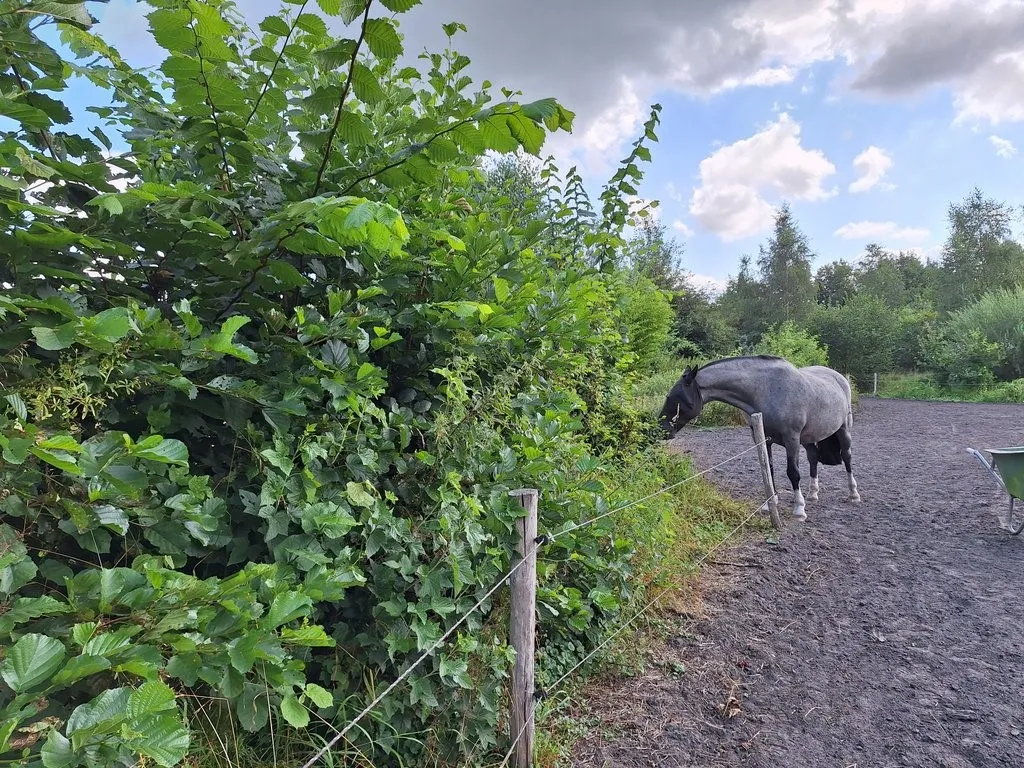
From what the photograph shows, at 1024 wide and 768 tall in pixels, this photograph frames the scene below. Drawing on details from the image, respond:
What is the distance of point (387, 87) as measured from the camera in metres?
2.08

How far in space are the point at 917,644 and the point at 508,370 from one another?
356cm

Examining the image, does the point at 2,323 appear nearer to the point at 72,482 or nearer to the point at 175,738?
the point at 72,482

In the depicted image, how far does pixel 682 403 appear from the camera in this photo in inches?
269

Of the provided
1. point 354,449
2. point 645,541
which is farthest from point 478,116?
point 645,541

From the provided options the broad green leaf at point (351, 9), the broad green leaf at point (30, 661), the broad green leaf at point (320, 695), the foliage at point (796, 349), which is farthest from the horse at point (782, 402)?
the foliage at point (796, 349)

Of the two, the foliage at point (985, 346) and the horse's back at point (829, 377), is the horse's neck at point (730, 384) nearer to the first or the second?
the horse's back at point (829, 377)

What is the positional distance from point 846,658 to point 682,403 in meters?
3.72

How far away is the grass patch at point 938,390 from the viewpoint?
1730 centimetres

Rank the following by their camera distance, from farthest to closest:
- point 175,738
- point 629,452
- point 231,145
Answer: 1. point 629,452
2. point 231,145
3. point 175,738

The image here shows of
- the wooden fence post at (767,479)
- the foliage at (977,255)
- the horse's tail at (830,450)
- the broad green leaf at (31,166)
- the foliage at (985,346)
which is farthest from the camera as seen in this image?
the foliage at (977,255)

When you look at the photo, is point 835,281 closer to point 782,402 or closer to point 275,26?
point 782,402

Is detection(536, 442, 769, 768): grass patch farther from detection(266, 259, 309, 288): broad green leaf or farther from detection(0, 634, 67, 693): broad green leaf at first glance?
detection(266, 259, 309, 288): broad green leaf

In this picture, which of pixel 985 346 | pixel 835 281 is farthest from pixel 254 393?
pixel 835 281

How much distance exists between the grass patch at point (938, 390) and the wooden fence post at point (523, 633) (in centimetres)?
2153
